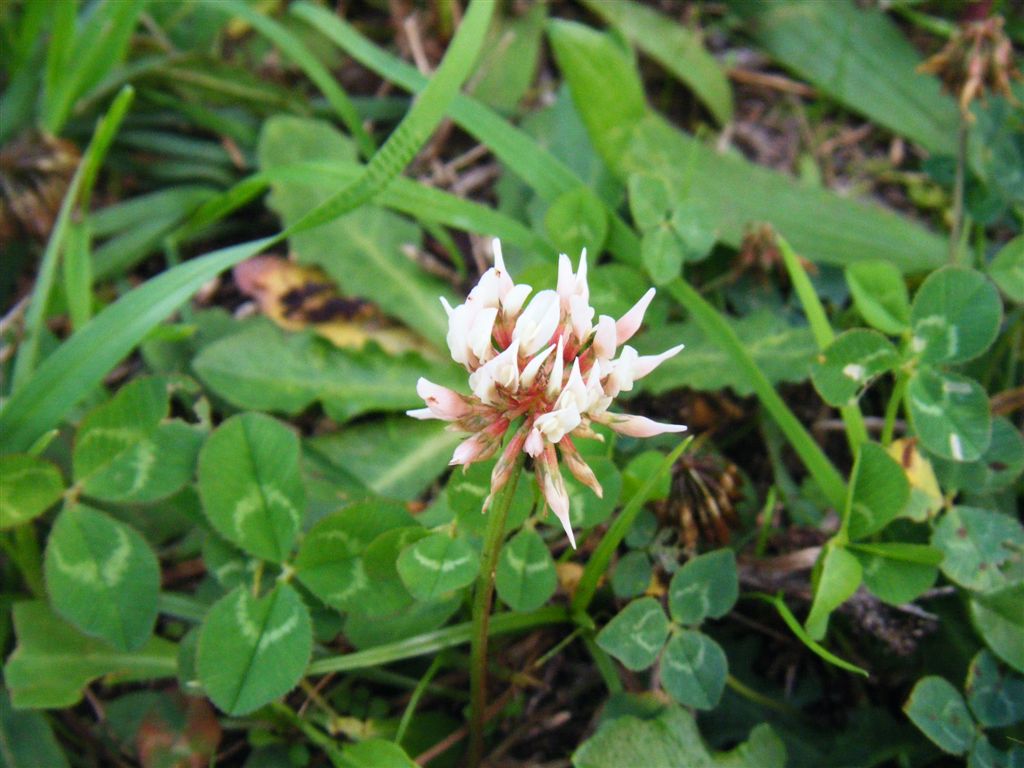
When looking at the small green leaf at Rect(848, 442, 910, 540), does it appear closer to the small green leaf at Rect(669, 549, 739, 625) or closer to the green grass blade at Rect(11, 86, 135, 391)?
the small green leaf at Rect(669, 549, 739, 625)

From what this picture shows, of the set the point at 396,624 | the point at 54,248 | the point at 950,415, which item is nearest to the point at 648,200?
the point at 950,415

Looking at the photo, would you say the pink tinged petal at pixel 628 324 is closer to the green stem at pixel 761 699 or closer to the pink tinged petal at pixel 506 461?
the pink tinged petal at pixel 506 461

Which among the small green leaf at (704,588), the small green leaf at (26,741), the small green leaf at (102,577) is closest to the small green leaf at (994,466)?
the small green leaf at (704,588)

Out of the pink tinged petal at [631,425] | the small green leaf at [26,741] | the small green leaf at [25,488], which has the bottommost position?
the small green leaf at [26,741]

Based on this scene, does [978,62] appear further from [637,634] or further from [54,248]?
[54,248]

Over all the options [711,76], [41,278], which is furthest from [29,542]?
[711,76]
